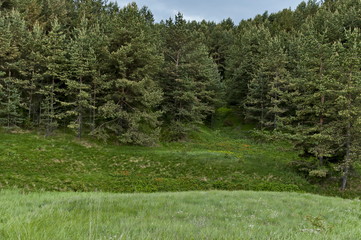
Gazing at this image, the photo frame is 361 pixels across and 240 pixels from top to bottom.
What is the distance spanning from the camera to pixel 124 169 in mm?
21531

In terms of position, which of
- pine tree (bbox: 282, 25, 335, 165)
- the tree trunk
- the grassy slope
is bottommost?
the grassy slope

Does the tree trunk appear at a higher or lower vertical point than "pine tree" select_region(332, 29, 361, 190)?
lower

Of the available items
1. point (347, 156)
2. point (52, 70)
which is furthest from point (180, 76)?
point (347, 156)

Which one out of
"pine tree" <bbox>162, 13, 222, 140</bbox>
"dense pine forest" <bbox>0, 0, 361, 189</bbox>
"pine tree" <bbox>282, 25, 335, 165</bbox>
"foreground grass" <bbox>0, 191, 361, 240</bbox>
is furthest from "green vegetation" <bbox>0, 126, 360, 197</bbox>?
"foreground grass" <bbox>0, 191, 361, 240</bbox>

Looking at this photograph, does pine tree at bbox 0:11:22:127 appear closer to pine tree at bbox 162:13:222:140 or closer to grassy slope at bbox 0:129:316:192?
grassy slope at bbox 0:129:316:192

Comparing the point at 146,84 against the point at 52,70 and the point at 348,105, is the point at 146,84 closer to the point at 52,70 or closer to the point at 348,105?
the point at 52,70

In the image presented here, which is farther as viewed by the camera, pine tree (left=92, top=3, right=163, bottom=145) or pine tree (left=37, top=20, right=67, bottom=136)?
pine tree (left=37, top=20, right=67, bottom=136)

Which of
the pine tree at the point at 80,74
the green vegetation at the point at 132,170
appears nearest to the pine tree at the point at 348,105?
the green vegetation at the point at 132,170

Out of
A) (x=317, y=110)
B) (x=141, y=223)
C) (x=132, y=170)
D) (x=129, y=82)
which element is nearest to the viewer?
(x=141, y=223)

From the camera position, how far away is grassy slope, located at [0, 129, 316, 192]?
1690 centimetres

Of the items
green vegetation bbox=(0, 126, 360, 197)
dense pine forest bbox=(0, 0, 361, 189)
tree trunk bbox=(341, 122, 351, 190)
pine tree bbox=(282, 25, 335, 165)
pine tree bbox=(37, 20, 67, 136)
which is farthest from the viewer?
pine tree bbox=(37, 20, 67, 136)

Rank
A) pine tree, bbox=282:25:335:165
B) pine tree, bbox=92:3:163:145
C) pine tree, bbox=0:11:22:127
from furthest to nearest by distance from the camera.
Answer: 1. pine tree, bbox=0:11:22:127
2. pine tree, bbox=92:3:163:145
3. pine tree, bbox=282:25:335:165

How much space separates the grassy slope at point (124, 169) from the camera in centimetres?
1690

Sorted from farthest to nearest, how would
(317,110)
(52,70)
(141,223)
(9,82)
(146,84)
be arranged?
(9,82)
(146,84)
(52,70)
(317,110)
(141,223)
